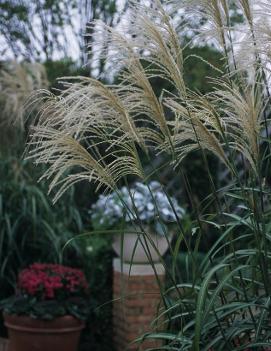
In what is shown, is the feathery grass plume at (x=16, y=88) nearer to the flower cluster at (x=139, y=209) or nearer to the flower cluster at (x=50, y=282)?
the flower cluster at (x=139, y=209)

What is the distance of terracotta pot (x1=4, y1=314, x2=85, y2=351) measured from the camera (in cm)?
478

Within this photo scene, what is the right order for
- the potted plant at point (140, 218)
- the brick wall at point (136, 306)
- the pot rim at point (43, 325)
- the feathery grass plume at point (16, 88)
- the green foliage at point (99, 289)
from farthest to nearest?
the feathery grass plume at point (16, 88)
the green foliage at point (99, 289)
the potted plant at point (140, 218)
the brick wall at point (136, 306)
the pot rim at point (43, 325)

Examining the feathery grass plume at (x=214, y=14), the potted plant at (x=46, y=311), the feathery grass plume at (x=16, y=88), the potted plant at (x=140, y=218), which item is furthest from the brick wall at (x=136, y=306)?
the feathery grass plume at (x=214, y=14)

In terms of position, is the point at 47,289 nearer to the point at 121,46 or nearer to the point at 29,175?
the point at 29,175

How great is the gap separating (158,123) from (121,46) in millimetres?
272

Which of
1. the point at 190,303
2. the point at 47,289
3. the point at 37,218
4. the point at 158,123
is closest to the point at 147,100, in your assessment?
the point at 158,123

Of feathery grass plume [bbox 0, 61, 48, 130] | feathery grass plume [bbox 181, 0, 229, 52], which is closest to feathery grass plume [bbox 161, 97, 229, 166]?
feathery grass plume [bbox 181, 0, 229, 52]

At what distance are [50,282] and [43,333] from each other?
36 cm

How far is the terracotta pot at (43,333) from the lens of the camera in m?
4.78

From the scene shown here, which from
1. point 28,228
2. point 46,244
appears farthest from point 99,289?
point 28,228

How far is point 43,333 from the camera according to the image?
478 cm

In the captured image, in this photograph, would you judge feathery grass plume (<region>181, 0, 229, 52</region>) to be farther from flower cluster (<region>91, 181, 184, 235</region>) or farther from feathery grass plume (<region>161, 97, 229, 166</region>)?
flower cluster (<region>91, 181, 184, 235</region>)

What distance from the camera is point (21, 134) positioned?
6.13m

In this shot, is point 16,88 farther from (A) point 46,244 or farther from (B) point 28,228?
(A) point 46,244
